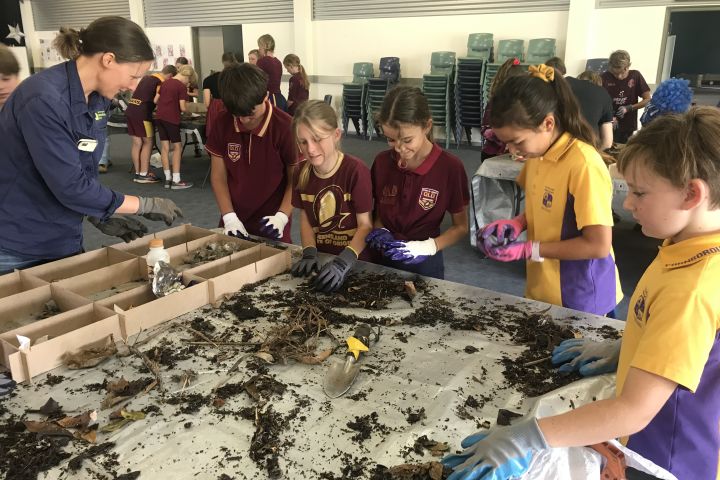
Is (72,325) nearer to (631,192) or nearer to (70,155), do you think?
(70,155)

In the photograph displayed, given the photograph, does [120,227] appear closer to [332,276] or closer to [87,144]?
[87,144]

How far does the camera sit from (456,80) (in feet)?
25.5

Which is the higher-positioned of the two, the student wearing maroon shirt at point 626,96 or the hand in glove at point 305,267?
the student wearing maroon shirt at point 626,96

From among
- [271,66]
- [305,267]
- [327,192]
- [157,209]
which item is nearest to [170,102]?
[271,66]

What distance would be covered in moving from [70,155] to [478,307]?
1.34 metres

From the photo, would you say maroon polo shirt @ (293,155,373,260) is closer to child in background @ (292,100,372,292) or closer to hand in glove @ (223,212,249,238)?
child in background @ (292,100,372,292)

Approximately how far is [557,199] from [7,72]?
7.66 ft

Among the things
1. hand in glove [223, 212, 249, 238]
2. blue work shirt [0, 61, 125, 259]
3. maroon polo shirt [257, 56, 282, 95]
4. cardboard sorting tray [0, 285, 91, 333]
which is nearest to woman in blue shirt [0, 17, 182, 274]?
blue work shirt [0, 61, 125, 259]

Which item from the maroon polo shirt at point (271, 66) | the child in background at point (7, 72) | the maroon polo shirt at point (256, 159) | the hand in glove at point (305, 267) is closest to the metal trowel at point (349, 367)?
the hand in glove at point (305, 267)

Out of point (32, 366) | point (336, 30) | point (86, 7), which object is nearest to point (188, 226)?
point (32, 366)

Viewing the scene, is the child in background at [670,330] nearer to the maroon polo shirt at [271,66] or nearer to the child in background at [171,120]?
the child in background at [171,120]

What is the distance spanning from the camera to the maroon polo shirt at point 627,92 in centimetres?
562

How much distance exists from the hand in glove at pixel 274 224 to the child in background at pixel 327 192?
12cm

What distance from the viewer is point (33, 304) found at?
165 centimetres
